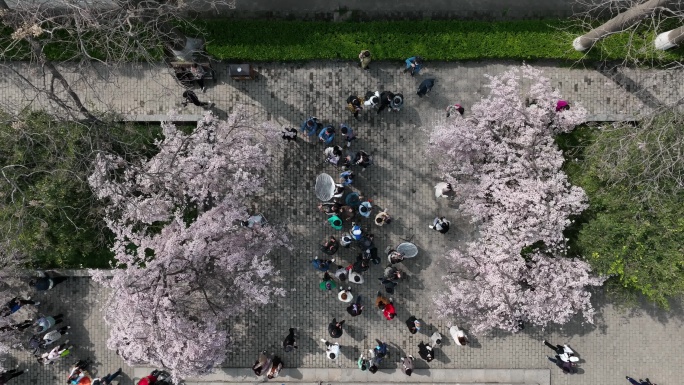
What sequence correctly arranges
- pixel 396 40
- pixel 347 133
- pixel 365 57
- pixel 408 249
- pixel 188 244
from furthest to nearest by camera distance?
pixel 396 40, pixel 408 249, pixel 347 133, pixel 365 57, pixel 188 244

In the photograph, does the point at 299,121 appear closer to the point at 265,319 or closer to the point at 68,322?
the point at 265,319

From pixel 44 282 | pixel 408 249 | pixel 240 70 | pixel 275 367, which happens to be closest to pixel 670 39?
pixel 408 249

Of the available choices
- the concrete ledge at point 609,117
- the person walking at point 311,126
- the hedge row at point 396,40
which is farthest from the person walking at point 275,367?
the concrete ledge at point 609,117

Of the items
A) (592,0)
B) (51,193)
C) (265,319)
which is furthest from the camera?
(265,319)

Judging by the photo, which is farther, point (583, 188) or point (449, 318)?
point (449, 318)

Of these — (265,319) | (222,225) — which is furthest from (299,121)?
(265,319)

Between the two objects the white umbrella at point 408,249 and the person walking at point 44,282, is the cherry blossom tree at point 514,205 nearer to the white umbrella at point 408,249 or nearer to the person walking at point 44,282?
the white umbrella at point 408,249

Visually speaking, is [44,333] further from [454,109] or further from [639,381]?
[639,381]

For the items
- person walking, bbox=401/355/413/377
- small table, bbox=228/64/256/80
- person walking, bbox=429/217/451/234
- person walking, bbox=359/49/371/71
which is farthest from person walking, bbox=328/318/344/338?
small table, bbox=228/64/256/80
